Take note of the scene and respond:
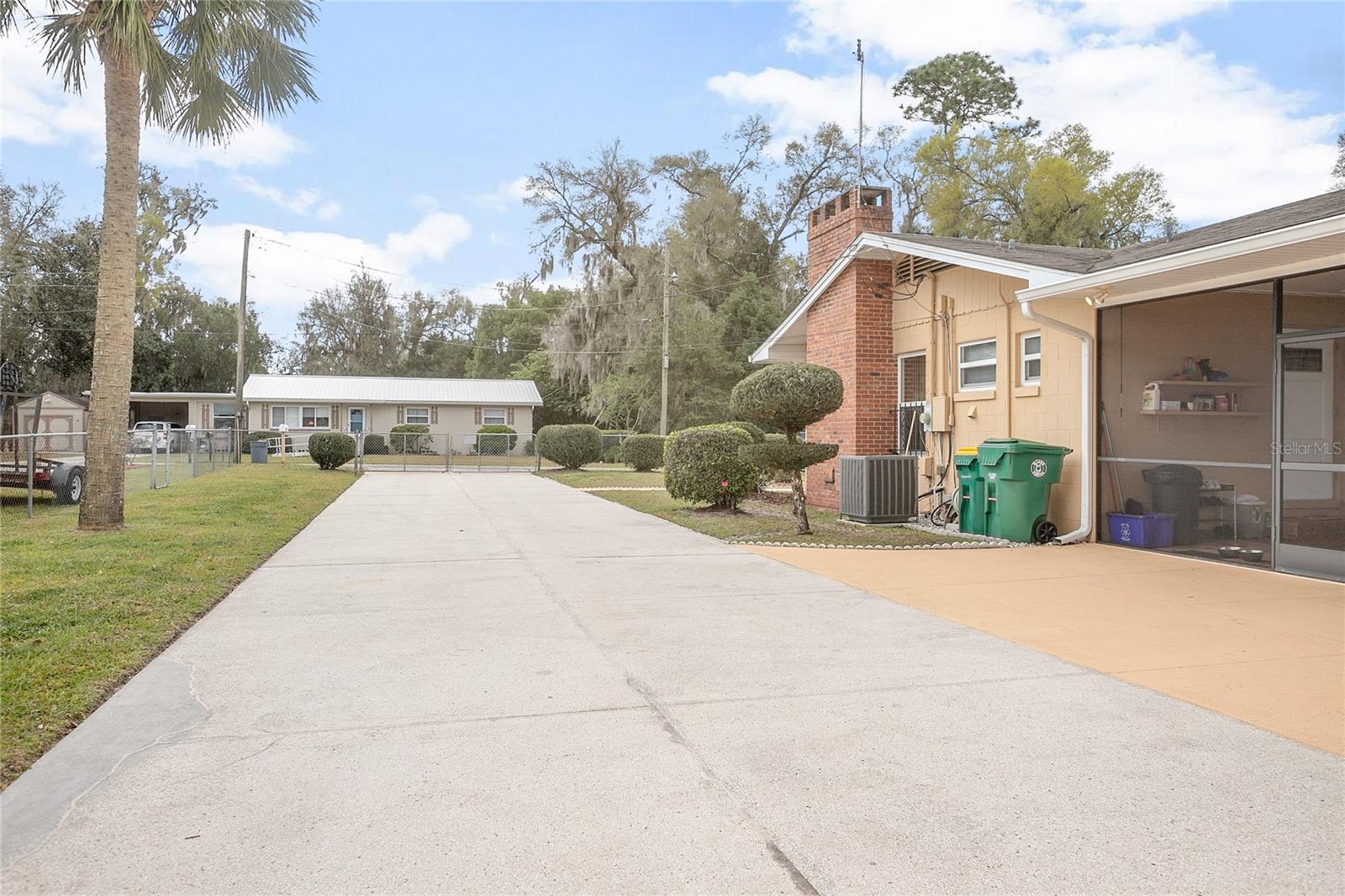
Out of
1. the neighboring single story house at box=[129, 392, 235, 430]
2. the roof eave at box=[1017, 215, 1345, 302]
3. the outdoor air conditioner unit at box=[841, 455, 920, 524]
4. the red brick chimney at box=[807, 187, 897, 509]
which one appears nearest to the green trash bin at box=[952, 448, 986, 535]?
the outdoor air conditioner unit at box=[841, 455, 920, 524]

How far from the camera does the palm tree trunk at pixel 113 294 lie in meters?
9.60

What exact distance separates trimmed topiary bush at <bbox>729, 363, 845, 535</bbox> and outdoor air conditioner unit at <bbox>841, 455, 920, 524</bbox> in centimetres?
84

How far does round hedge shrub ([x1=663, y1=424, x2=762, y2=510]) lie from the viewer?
13094 mm

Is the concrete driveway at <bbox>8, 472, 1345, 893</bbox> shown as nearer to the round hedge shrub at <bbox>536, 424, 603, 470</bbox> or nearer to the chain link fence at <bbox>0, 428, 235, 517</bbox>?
the chain link fence at <bbox>0, 428, 235, 517</bbox>

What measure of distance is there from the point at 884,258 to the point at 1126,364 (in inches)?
174

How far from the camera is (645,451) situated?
25.2 metres

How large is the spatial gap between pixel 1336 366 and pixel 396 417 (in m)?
36.4

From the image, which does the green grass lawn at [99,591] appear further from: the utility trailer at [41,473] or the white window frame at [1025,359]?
the white window frame at [1025,359]

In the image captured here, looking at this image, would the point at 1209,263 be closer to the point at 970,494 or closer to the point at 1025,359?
the point at 1025,359

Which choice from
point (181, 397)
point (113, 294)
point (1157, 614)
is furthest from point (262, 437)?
point (1157, 614)

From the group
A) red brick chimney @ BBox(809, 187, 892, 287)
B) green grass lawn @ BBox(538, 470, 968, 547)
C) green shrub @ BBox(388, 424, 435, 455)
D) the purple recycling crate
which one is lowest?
green grass lawn @ BBox(538, 470, 968, 547)

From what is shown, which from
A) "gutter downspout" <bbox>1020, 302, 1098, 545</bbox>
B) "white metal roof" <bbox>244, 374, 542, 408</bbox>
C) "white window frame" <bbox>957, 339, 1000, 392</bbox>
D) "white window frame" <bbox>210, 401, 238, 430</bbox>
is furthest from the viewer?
"white window frame" <bbox>210, 401, 238, 430</bbox>

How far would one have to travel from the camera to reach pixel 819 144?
38.4 meters

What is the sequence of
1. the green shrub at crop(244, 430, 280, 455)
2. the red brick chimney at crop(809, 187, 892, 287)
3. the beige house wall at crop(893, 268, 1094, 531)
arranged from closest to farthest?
the beige house wall at crop(893, 268, 1094, 531) < the red brick chimney at crop(809, 187, 892, 287) < the green shrub at crop(244, 430, 280, 455)
